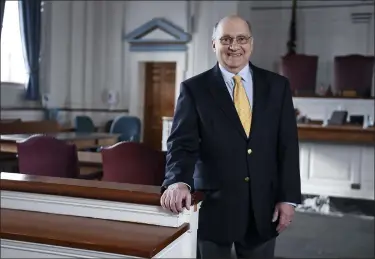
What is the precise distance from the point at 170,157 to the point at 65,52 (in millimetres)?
6935

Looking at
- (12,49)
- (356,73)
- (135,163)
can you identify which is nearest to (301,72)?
(356,73)

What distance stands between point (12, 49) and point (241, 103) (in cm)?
628

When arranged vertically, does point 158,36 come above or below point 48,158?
above

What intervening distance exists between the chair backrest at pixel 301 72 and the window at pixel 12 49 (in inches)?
149

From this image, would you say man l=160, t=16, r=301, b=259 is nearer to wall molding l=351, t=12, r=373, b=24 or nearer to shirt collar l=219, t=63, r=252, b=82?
shirt collar l=219, t=63, r=252, b=82

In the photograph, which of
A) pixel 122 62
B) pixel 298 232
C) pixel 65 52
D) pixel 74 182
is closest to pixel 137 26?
pixel 122 62

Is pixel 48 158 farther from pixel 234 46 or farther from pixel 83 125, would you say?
pixel 83 125

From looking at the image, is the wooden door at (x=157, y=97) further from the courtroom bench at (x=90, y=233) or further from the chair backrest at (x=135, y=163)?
the courtroom bench at (x=90, y=233)

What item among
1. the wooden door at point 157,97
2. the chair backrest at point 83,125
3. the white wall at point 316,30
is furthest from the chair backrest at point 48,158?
the white wall at point 316,30

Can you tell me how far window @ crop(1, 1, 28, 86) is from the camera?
698 cm

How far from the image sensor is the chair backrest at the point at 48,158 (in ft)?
9.87

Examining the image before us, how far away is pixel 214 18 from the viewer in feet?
24.7

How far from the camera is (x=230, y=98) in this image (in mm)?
1635

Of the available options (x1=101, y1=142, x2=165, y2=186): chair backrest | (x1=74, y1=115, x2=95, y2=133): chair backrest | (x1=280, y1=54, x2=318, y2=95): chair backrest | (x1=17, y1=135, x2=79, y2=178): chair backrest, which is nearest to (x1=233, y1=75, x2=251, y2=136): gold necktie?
(x1=101, y1=142, x2=165, y2=186): chair backrest
